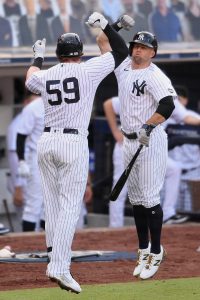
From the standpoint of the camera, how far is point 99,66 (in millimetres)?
7461

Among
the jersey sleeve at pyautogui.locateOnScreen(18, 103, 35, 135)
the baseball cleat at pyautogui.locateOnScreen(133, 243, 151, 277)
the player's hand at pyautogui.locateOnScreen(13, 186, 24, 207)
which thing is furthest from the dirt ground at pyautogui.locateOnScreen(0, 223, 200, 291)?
the jersey sleeve at pyautogui.locateOnScreen(18, 103, 35, 135)

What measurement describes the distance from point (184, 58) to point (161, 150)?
497cm

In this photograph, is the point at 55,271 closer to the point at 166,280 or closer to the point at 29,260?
the point at 166,280

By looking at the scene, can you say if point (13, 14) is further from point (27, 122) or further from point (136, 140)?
point (136, 140)

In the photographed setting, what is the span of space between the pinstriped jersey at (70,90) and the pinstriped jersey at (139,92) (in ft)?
1.90

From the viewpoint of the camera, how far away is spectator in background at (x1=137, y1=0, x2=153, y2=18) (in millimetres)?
13062

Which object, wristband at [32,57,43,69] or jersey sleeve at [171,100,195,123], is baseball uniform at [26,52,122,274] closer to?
wristband at [32,57,43,69]

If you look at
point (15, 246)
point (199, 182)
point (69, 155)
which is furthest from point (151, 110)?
point (199, 182)

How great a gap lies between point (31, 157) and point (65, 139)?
15.1 feet

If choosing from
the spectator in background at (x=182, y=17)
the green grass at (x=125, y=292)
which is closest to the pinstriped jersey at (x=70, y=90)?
the green grass at (x=125, y=292)

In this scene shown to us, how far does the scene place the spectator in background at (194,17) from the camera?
13.5m

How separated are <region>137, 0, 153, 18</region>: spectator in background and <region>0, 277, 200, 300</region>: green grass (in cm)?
586

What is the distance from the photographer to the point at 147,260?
8.15 m

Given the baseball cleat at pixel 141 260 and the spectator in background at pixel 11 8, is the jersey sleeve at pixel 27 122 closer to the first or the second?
the spectator in background at pixel 11 8
